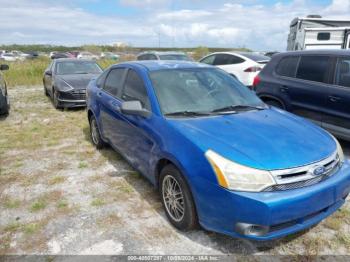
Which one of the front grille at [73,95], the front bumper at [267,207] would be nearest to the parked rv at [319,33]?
the front grille at [73,95]

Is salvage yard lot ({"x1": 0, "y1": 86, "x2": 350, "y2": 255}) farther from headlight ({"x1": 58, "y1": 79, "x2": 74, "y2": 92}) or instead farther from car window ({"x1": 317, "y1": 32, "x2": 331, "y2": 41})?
car window ({"x1": 317, "y1": 32, "x2": 331, "y2": 41})

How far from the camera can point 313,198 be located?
2.52 metres

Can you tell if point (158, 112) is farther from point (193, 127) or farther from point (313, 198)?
point (313, 198)

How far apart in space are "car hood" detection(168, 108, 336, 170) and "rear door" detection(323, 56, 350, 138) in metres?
1.72

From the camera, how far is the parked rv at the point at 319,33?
9641 mm

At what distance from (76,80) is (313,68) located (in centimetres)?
647

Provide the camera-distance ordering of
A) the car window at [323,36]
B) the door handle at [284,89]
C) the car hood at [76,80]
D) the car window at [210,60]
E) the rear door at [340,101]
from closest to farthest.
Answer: the rear door at [340,101] → the door handle at [284,89] → the car hood at [76,80] → the car window at [323,36] → the car window at [210,60]

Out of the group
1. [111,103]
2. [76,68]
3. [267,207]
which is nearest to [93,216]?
[111,103]

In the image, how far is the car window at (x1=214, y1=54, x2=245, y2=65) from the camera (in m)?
10.2

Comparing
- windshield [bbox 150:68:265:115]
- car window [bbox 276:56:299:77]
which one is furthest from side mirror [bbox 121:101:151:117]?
car window [bbox 276:56:299:77]

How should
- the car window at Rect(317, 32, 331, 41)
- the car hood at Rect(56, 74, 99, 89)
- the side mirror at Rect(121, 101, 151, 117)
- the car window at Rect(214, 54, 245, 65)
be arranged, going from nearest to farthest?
1. the side mirror at Rect(121, 101, 151, 117)
2. the car hood at Rect(56, 74, 99, 89)
3. the car window at Rect(317, 32, 331, 41)
4. the car window at Rect(214, 54, 245, 65)

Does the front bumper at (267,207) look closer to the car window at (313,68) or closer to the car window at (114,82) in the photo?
the car window at (114,82)

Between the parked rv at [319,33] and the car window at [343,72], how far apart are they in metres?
5.59

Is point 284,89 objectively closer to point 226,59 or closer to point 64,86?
point 226,59
